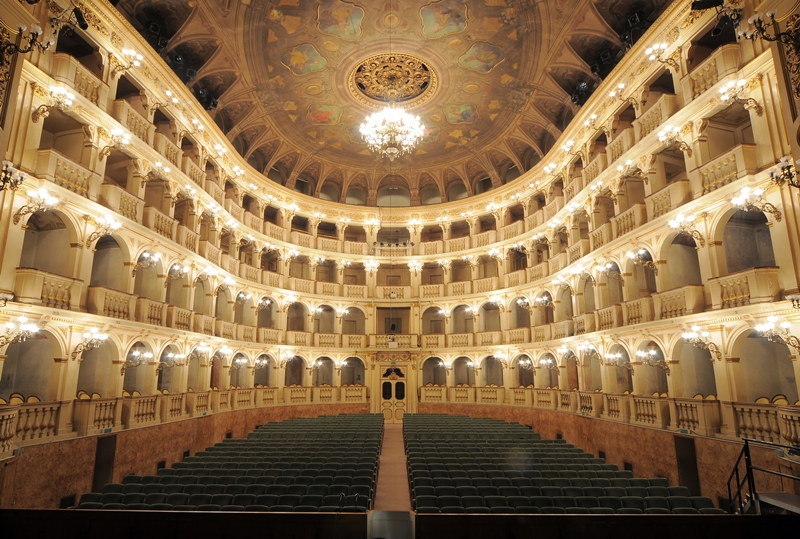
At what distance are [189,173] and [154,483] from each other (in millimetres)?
14913

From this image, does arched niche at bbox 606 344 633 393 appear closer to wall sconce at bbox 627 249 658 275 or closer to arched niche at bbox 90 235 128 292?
wall sconce at bbox 627 249 658 275

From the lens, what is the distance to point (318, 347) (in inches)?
1244

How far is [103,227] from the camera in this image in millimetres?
15336

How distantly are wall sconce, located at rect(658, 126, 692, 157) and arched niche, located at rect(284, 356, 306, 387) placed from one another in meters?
25.8

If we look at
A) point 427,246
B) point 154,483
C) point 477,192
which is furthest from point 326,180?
point 154,483

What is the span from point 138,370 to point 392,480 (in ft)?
37.9

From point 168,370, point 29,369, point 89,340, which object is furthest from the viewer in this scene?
point 168,370

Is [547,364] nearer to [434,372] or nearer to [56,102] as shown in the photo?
[434,372]

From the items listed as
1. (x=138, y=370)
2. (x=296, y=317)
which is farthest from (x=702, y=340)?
(x=296, y=317)

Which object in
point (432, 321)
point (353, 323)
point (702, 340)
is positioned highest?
point (432, 321)

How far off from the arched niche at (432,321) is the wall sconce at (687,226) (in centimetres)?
2183

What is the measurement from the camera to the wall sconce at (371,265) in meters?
34.3

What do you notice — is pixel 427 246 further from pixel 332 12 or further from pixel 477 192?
pixel 332 12

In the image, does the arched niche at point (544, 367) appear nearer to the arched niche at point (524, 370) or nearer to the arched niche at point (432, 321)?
the arched niche at point (524, 370)
